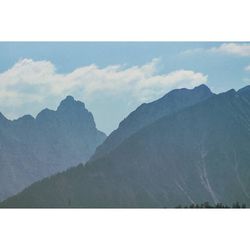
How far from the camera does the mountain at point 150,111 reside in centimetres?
710

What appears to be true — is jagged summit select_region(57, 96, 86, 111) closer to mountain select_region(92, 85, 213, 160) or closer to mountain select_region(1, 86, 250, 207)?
mountain select_region(92, 85, 213, 160)

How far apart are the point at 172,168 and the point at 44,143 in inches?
61.4

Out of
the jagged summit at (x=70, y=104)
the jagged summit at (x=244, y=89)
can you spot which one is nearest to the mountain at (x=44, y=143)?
the jagged summit at (x=70, y=104)

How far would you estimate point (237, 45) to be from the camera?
22.5ft

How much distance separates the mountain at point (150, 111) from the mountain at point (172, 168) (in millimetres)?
89

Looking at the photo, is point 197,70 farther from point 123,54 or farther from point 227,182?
point 227,182

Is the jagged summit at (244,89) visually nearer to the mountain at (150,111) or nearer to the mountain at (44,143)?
the mountain at (150,111)

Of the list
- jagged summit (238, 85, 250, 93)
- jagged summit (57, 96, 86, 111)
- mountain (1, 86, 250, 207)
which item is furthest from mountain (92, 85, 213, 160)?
jagged summit (57, 96, 86, 111)

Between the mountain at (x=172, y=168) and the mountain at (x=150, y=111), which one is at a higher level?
the mountain at (x=150, y=111)

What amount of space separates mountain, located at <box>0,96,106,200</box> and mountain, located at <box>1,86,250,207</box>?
145 mm

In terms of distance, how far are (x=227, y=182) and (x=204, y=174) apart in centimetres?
29

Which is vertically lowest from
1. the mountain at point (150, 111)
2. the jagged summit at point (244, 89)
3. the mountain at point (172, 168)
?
the mountain at point (172, 168)
